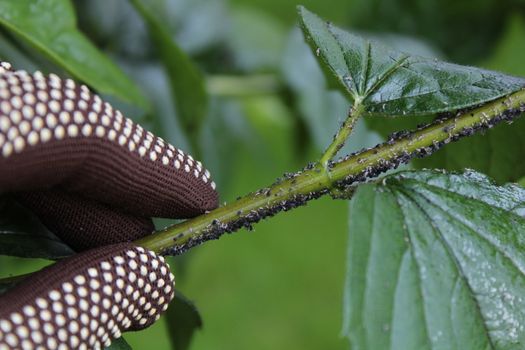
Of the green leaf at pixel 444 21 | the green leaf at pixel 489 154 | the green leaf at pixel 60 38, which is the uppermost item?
the green leaf at pixel 444 21

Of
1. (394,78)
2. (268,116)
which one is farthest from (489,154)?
(268,116)

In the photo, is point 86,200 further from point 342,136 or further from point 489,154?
point 489,154

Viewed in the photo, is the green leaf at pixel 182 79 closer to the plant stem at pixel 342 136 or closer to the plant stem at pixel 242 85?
the plant stem at pixel 242 85

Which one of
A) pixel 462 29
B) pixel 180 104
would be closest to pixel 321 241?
pixel 462 29

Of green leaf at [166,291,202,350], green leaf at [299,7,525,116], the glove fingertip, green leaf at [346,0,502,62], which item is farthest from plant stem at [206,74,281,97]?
the glove fingertip

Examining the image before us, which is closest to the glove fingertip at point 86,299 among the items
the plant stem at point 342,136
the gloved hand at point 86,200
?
the gloved hand at point 86,200

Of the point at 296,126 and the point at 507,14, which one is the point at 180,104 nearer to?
Result: the point at 296,126

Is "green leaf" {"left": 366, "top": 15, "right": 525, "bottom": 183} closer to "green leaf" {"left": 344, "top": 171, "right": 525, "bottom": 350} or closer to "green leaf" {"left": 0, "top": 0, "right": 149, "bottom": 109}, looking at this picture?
"green leaf" {"left": 344, "top": 171, "right": 525, "bottom": 350}
